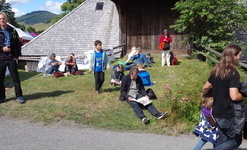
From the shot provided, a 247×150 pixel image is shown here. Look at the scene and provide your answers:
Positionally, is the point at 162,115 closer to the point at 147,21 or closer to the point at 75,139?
Answer: the point at 75,139

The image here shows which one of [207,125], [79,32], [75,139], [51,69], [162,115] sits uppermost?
[79,32]

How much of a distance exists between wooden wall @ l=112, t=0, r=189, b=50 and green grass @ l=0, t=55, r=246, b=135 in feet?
20.5

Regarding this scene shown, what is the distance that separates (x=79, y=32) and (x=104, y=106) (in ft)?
43.3

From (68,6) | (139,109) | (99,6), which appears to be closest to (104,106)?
(139,109)

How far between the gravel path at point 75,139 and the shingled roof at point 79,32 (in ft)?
41.4

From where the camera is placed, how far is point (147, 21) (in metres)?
14.8

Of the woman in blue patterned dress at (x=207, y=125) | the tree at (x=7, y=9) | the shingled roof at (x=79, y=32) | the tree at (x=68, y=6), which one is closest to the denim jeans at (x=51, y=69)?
the shingled roof at (x=79, y=32)

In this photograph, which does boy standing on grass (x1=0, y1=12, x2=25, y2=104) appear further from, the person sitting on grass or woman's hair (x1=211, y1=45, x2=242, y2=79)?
woman's hair (x1=211, y1=45, x2=242, y2=79)

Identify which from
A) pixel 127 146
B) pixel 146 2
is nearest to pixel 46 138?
pixel 127 146

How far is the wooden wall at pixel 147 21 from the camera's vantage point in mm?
14547

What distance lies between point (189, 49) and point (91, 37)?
739cm

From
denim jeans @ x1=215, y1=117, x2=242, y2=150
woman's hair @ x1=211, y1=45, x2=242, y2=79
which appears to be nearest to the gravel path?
denim jeans @ x1=215, y1=117, x2=242, y2=150

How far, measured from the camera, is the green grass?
5.55 meters

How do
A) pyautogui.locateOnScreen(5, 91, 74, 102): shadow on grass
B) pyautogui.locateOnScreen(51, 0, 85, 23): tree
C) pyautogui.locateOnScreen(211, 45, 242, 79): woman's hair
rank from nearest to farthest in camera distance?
pyautogui.locateOnScreen(211, 45, 242, 79): woman's hair → pyautogui.locateOnScreen(5, 91, 74, 102): shadow on grass → pyautogui.locateOnScreen(51, 0, 85, 23): tree
